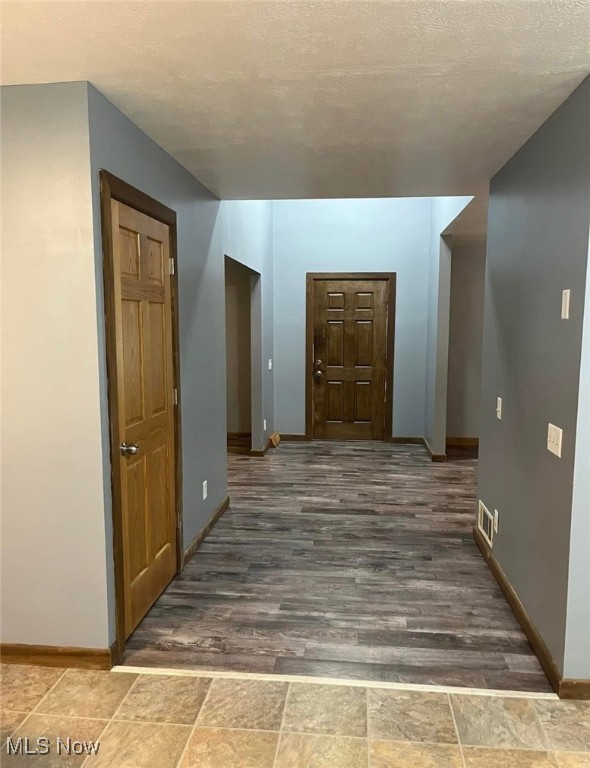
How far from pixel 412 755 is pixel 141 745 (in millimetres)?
945

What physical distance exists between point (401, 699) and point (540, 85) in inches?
95.8

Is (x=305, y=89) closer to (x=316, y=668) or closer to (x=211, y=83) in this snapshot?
(x=211, y=83)

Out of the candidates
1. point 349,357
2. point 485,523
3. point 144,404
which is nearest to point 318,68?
point 144,404

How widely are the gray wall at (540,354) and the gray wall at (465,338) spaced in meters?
3.05

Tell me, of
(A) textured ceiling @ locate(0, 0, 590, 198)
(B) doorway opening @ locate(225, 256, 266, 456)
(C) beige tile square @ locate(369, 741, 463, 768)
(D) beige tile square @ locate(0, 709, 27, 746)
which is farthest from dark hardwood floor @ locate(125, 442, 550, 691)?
(A) textured ceiling @ locate(0, 0, 590, 198)

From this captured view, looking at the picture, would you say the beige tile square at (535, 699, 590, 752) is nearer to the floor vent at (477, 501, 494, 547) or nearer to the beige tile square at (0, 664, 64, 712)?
the floor vent at (477, 501, 494, 547)

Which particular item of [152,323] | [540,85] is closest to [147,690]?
[152,323]

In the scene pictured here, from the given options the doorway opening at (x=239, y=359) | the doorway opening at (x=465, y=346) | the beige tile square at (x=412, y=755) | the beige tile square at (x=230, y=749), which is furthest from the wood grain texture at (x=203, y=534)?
the doorway opening at (x=465, y=346)

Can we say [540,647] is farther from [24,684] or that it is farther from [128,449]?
[24,684]

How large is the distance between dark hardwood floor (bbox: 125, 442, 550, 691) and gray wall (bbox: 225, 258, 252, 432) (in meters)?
2.05

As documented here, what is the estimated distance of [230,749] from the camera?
5.97 feet

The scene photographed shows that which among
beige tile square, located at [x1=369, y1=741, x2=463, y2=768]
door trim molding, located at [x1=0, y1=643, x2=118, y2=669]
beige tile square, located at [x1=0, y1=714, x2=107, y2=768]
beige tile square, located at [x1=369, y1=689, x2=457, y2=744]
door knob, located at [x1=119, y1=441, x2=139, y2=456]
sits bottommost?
beige tile square, located at [x1=0, y1=714, x2=107, y2=768]

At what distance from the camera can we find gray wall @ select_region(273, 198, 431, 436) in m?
6.28

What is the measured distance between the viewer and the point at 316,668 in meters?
2.26
